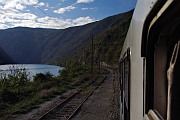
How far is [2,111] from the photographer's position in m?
13.1

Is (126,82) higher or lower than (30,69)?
higher

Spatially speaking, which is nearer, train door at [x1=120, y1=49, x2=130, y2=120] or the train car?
the train car

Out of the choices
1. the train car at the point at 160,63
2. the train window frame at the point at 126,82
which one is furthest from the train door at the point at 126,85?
the train car at the point at 160,63

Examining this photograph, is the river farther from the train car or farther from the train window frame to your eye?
the train car

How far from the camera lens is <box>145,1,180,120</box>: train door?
1579 mm

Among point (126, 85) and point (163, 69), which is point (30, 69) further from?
point (163, 69)

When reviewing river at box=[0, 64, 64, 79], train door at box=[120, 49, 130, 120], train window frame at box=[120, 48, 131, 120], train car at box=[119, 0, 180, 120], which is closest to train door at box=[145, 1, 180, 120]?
train car at box=[119, 0, 180, 120]

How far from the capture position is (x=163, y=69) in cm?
184

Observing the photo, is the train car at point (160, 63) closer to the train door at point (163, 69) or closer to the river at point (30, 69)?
the train door at point (163, 69)

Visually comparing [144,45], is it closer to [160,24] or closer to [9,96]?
[160,24]

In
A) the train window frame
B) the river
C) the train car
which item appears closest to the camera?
the train car

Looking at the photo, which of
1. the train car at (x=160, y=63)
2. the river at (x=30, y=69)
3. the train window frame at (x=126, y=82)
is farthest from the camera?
the river at (x=30, y=69)

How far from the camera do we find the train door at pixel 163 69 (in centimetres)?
158

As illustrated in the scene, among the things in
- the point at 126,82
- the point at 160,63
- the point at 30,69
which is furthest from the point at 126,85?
the point at 30,69
